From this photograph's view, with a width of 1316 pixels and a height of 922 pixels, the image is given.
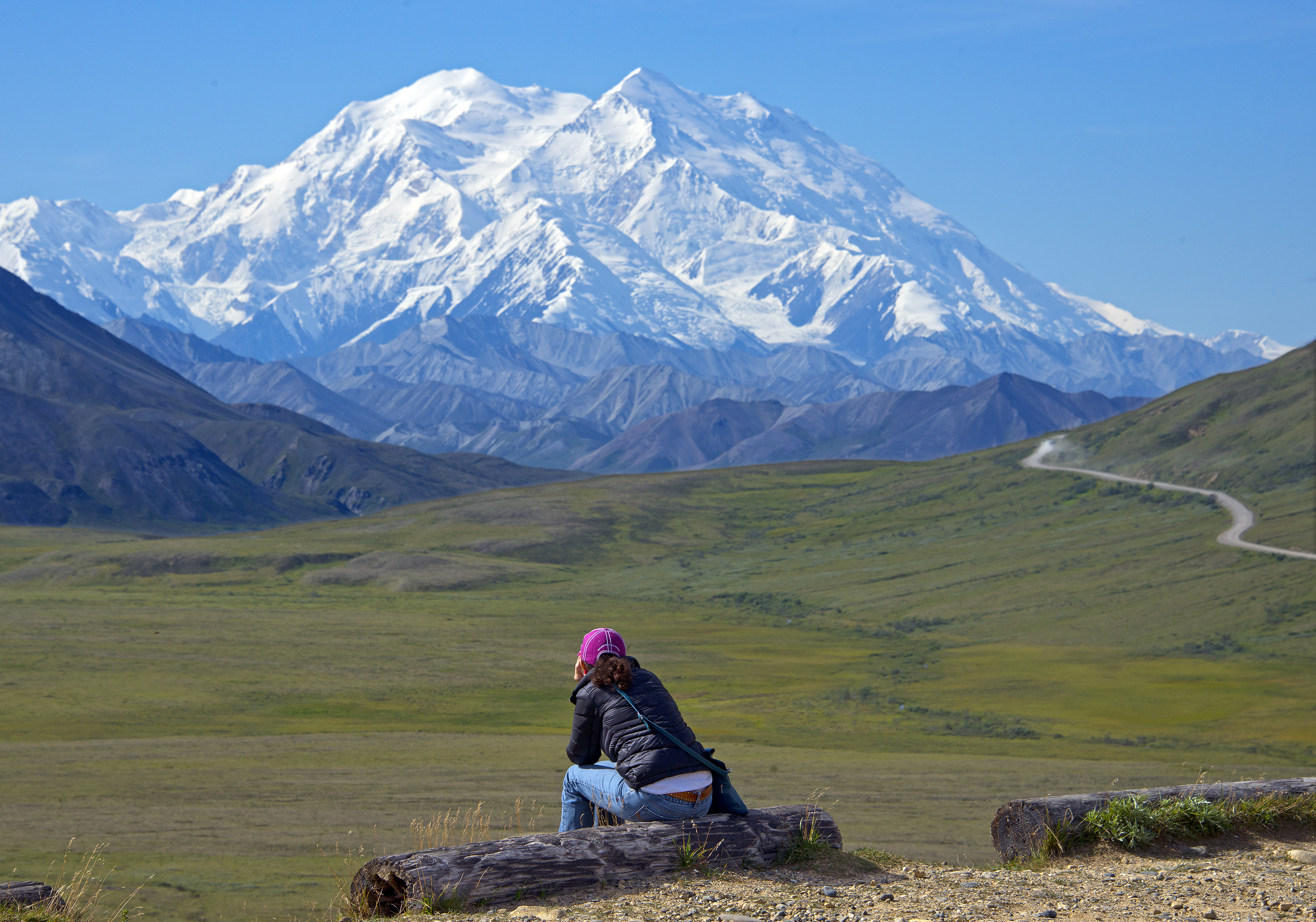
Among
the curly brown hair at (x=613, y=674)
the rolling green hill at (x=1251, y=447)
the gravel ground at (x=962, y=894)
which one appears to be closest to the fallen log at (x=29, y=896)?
the gravel ground at (x=962, y=894)

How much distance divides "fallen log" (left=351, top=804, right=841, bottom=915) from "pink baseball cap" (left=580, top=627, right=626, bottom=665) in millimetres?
1690

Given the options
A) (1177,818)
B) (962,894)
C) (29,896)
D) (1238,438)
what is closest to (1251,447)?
(1238,438)

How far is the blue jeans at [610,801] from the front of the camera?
12039mm

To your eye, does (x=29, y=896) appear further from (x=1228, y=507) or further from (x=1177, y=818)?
(x=1228, y=507)

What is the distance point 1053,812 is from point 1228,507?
5451 inches

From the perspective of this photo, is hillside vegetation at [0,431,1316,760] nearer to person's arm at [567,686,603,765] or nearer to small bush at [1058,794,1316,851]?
small bush at [1058,794,1316,851]

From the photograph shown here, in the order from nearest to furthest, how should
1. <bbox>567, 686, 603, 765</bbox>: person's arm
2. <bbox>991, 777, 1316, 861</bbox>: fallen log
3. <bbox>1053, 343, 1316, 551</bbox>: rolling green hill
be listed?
<bbox>567, 686, 603, 765</bbox>: person's arm, <bbox>991, 777, 1316, 861</bbox>: fallen log, <bbox>1053, 343, 1316, 551</bbox>: rolling green hill

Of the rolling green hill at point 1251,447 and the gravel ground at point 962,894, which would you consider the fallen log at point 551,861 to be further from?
the rolling green hill at point 1251,447

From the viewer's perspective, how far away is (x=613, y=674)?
39.8 ft

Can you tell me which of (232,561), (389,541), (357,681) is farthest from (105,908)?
(389,541)

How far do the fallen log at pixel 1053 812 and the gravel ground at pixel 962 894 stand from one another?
350 mm

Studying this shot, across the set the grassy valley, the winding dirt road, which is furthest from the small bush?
the winding dirt road

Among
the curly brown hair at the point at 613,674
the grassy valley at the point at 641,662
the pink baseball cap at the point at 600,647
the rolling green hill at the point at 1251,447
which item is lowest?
the grassy valley at the point at 641,662

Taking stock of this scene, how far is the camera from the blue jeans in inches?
474
